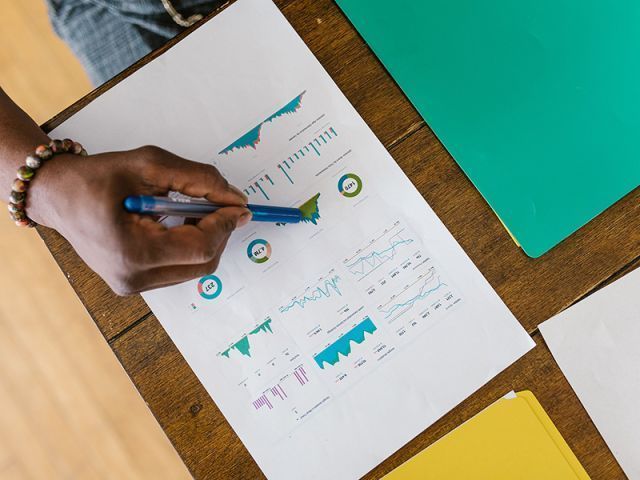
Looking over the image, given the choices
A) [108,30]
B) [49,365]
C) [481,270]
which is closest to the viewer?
[481,270]

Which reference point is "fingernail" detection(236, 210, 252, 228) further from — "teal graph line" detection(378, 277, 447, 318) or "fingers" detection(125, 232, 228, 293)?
"teal graph line" detection(378, 277, 447, 318)

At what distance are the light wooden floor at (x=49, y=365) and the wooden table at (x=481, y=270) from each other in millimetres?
547

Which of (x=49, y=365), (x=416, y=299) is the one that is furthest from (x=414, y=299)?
(x=49, y=365)

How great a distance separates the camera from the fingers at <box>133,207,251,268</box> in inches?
19.8

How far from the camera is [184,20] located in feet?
2.54

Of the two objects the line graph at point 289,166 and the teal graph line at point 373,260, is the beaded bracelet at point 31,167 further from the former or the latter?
the teal graph line at point 373,260

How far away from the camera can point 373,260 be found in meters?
0.61

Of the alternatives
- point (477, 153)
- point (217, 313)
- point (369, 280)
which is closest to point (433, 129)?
point (477, 153)

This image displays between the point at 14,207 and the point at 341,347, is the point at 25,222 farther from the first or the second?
the point at 341,347

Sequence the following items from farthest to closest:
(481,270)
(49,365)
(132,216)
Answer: (49,365)
(481,270)
(132,216)

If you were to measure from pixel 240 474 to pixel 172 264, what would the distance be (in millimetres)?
238

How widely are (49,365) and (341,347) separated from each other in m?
0.75

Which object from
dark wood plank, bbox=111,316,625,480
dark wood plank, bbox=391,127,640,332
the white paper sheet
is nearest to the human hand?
dark wood plank, bbox=111,316,625,480

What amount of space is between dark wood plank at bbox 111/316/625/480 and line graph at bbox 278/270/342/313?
0.12 meters
